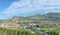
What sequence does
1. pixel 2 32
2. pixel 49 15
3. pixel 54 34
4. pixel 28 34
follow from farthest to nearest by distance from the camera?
pixel 49 15 < pixel 54 34 < pixel 28 34 < pixel 2 32

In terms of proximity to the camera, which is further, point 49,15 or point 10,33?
point 49,15

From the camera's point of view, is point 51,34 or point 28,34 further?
point 51,34

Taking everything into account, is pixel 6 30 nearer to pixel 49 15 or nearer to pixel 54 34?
pixel 54 34

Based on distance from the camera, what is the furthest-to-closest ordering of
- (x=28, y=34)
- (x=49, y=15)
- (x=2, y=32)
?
(x=49, y=15) < (x=28, y=34) < (x=2, y=32)

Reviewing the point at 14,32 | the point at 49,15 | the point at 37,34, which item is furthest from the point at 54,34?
the point at 49,15

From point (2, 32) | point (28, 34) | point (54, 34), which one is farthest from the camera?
point (54, 34)

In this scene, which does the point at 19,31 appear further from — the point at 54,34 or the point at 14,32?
the point at 54,34

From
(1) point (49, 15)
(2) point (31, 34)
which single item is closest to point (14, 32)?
(2) point (31, 34)

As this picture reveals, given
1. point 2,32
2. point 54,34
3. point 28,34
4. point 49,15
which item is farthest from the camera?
point 49,15
